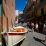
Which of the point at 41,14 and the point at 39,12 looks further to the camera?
the point at 39,12

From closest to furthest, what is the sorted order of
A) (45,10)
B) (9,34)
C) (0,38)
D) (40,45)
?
(9,34), (0,38), (40,45), (45,10)

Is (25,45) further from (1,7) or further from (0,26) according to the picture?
(1,7)

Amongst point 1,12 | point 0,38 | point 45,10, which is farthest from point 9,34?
point 45,10

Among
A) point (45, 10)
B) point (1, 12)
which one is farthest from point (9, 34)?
point (45, 10)

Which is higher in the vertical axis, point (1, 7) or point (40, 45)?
point (1, 7)

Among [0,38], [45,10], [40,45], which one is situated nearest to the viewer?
[0,38]

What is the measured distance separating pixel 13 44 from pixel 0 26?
191 cm

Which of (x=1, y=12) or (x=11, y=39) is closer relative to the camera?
(x=11, y=39)

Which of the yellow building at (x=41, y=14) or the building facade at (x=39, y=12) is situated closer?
the yellow building at (x=41, y=14)

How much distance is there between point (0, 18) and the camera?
11.2 m

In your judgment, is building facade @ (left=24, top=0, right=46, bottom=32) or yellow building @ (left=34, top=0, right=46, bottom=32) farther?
building facade @ (left=24, top=0, right=46, bottom=32)

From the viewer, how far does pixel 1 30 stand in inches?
433

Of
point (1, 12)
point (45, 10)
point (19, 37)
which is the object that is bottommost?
point (19, 37)

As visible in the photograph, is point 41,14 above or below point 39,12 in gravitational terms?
below
